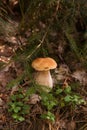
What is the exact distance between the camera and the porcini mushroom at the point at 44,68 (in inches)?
106

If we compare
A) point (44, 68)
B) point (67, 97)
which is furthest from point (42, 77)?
point (67, 97)

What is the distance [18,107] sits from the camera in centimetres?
268

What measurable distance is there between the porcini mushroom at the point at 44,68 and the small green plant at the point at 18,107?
241mm

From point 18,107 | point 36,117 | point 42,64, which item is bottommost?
point 36,117

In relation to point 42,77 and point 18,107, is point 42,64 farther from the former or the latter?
point 18,107

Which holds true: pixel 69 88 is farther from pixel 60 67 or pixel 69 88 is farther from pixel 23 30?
pixel 23 30

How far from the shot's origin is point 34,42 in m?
2.93

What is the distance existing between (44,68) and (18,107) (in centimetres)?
40

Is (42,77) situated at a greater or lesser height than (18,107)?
greater

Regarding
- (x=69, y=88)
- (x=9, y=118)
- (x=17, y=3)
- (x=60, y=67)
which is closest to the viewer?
(x=9, y=118)

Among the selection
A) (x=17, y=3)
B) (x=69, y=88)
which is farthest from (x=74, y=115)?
(x=17, y=3)

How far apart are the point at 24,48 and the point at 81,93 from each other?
Result: 2.28 ft

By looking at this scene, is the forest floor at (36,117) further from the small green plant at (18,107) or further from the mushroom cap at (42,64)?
the mushroom cap at (42,64)

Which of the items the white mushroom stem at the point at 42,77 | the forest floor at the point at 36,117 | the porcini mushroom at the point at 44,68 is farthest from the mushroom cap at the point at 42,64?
the forest floor at the point at 36,117
